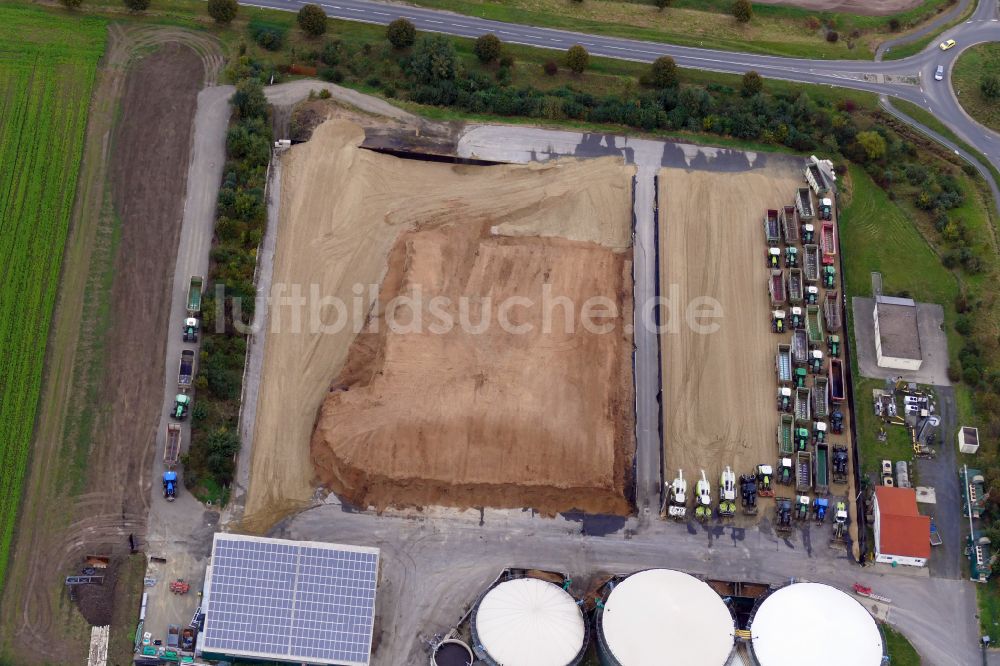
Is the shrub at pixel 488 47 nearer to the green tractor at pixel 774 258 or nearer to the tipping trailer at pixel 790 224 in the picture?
the tipping trailer at pixel 790 224

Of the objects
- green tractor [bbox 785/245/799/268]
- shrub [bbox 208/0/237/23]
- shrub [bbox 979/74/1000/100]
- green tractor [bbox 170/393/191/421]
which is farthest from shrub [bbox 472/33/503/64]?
shrub [bbox 979/74/1000/100]

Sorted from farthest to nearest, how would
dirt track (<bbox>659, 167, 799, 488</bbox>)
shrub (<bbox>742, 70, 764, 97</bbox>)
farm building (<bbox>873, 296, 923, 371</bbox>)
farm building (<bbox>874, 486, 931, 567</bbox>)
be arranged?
shrub (<bbox>742, 70, 764, 97</bbox>), farm building (<bbox>873, 296, 923, 371</bbox>), dirt track (<bbox>659, 167, 799, 488</bbox>), farm building (<bbox>874, 486, 931, 567</bbox>)

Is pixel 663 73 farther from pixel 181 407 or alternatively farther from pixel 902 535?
pixel 181 407

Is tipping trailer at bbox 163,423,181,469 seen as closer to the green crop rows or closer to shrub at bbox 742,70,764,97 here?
the green crop rows

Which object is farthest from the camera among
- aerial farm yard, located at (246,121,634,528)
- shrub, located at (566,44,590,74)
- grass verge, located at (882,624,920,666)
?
shrub, located at (566,44,590,74)

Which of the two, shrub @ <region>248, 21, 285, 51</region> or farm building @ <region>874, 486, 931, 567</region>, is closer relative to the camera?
farm building @ <region>874, 486, 931, 567</region>

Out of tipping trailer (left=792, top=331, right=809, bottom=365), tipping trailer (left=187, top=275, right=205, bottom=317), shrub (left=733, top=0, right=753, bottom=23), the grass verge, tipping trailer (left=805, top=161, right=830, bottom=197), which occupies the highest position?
shrub (left=733, top=0, right=753, bottom=23)

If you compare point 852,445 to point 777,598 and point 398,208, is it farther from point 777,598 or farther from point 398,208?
point 398,208
